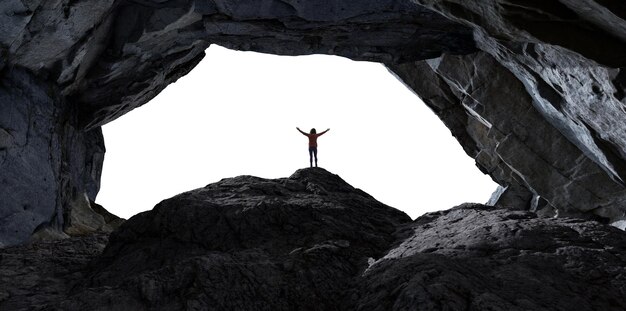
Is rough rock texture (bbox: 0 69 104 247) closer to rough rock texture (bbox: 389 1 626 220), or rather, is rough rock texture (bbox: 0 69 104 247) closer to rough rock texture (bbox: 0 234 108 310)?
rough rock texture (bbox: 0 234 108 310)

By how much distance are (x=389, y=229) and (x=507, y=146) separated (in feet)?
46.0

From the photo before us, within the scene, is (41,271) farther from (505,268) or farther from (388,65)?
(388,65)

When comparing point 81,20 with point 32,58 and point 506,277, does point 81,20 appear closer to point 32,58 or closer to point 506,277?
point 32,58

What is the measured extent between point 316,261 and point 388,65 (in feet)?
64.3

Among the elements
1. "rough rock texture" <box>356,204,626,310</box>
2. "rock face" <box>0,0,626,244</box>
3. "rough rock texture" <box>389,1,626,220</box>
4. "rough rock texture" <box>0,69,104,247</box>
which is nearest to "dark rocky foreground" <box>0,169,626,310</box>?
"rough rock texture" <box>356,204,626,310</box>

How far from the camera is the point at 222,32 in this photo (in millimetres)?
24500

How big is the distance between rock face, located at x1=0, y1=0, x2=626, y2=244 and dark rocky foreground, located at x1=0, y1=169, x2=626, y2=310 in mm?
4919

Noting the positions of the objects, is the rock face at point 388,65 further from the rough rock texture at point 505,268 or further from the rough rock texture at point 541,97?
the rough rock texture at point 505,268

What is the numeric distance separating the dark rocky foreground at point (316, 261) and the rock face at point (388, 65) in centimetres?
492

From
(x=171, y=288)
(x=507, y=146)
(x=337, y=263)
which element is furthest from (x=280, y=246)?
(x=507, y=146)

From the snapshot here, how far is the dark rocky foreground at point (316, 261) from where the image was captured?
11922 millimetres

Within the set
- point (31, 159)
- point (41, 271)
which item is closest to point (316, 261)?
point (41, 271)

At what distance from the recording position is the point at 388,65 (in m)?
31.8

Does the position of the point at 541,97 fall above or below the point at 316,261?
above
